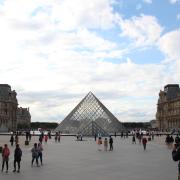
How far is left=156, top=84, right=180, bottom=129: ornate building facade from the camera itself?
12375 centimetres

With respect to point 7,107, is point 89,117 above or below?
below

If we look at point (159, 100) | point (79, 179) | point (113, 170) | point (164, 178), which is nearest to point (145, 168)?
point (113, 170)

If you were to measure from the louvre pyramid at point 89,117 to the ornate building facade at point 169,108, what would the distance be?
63638 millimetres

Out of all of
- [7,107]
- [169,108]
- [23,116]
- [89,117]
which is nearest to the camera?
[89,117]

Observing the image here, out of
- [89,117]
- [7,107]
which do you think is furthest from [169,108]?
[89,117]

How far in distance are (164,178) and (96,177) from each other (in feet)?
6.92

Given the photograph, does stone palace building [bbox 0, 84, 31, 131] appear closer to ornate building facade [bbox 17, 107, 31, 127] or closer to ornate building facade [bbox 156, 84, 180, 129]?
ornate building facade [bbox 17, 107, 31, 127]

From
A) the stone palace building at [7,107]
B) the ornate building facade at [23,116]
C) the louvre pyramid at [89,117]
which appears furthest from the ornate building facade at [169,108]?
the louvre pyramid at [89,117]

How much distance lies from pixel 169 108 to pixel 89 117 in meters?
73.5

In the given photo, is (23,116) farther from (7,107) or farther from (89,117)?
(89,117)

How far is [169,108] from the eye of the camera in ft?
424

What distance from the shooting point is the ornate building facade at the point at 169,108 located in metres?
124

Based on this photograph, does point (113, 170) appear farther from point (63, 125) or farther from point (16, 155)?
point (63, 125)

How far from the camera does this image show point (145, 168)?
51.3ft
